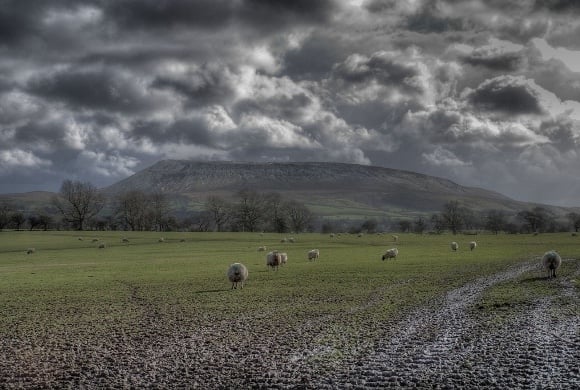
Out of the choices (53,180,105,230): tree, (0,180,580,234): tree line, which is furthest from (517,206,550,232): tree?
(53,180,105,230): tree

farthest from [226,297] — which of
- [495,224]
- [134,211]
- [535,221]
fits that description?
[535,221]

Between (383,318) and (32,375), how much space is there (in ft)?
42.9

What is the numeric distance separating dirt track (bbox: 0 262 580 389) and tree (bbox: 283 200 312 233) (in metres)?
133

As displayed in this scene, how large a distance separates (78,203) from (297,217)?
6843 centimetres

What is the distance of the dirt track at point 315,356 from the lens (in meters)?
12.5

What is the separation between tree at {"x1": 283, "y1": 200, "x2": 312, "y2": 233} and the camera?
502 feet

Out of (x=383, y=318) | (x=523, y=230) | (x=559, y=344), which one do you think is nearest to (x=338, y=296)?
(x=383, y=318)

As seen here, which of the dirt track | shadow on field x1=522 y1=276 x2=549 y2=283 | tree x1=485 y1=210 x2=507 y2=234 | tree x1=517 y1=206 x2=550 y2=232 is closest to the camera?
the dirt track

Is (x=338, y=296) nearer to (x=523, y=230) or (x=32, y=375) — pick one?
(x=32, y=375)

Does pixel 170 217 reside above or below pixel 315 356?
above

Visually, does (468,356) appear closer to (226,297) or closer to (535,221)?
(226,297)

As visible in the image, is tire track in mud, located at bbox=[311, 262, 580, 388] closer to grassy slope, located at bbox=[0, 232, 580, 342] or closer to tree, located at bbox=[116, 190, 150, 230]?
grassy slope, located at bbox=[0, 232, 580, 342]

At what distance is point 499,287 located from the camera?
27.7 metres

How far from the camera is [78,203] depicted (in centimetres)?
14225
